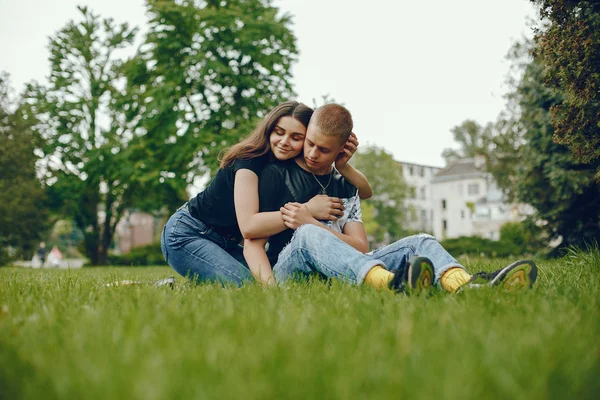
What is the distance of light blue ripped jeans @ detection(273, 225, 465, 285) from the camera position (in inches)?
139

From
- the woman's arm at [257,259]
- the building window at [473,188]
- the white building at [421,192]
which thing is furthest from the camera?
the white building at [421,192]

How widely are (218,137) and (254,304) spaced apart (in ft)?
55.8

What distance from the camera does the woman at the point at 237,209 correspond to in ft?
13.7

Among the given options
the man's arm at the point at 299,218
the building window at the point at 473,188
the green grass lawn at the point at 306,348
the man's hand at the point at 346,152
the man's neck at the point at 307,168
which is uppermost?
the building window at the point at 473,188

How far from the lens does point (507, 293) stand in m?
3.05

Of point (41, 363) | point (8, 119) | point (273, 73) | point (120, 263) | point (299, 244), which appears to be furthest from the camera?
point (120, 263)

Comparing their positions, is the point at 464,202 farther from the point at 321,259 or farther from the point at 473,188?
the point at 321,259

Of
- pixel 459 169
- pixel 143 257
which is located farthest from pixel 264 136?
pixel 459 169

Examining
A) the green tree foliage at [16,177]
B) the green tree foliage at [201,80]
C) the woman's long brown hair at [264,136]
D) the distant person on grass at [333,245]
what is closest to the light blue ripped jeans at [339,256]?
the distant person on grass at [333,245]

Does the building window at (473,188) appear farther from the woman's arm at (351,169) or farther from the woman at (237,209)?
the woman at (237,209)

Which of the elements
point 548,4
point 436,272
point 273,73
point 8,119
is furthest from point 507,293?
point 8,119

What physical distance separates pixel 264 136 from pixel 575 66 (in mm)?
3235

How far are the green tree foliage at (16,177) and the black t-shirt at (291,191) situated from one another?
71.6ft

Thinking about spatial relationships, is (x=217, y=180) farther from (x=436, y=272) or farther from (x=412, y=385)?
(x=412, y=385)
